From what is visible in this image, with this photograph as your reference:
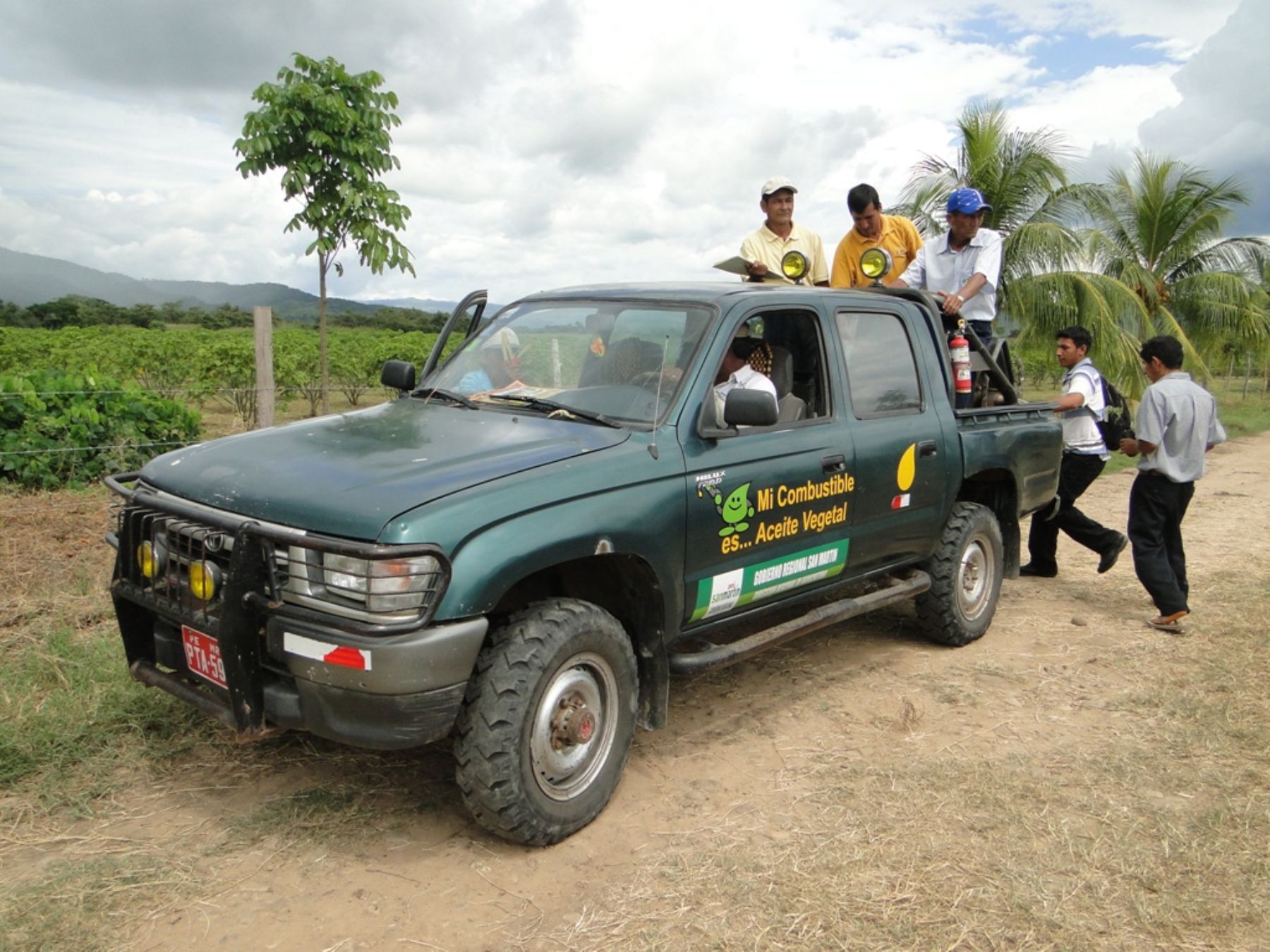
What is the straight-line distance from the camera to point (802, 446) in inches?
178

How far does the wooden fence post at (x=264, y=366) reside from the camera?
7.55 meters

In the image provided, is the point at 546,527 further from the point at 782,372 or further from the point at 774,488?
the point at 782,372

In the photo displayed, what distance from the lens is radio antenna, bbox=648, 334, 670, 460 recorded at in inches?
152

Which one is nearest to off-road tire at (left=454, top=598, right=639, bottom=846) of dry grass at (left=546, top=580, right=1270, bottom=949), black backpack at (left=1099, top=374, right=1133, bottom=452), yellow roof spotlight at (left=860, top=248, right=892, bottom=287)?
dry grass at (left=546, top=580, right=1270, bottom=949)

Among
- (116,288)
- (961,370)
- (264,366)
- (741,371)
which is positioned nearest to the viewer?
(741,371)

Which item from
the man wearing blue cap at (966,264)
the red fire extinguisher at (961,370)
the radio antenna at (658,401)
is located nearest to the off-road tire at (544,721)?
the radio antenna at (658,401)

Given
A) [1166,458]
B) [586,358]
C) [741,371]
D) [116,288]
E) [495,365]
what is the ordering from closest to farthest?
[586,358] < [741,371] < [495,365] < [1166,458] < [116,288]

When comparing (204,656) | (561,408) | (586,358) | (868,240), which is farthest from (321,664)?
(868,240)

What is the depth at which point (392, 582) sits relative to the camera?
3096 millimetres

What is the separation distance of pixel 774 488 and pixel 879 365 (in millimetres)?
1261

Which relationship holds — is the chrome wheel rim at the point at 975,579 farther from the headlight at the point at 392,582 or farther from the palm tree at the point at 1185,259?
the palm tree at the point at 1185,259

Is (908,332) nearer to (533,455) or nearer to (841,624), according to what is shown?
(841,624)

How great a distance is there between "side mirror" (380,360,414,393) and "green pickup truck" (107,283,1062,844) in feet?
0.46

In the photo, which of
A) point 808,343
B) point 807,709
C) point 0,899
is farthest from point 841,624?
point 0,899
